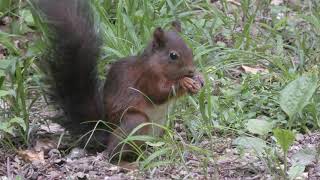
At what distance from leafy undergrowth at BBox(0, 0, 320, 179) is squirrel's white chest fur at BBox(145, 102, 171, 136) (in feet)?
0.28

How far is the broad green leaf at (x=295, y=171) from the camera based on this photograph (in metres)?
3.64

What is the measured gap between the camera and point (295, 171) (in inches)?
144

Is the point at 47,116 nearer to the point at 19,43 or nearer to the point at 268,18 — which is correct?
the point at 19,43

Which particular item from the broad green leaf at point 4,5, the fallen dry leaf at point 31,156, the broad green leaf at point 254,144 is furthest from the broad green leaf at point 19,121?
the broad green leaf at point 4,5

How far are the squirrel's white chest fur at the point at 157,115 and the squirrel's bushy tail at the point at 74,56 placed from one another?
A: 0.28 metres

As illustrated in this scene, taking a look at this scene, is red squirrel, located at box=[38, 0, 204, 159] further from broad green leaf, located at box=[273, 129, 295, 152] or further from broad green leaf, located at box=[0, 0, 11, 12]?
broad green leaf, located at box=[0, 0, 11, 12]

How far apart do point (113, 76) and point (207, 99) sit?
0.54 metres

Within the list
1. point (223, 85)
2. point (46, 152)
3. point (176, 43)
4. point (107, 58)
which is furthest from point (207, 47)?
point (46, 152)

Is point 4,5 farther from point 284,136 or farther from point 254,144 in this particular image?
point 284,136

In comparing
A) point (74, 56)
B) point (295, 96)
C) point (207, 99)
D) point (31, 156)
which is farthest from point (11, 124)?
point (295, 96)

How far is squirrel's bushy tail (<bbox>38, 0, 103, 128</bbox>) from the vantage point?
4090 millimetres

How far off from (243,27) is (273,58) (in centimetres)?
68

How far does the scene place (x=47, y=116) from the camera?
4.66m

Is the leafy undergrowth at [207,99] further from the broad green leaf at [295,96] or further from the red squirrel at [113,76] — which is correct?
the red squirrel at [113,76]
